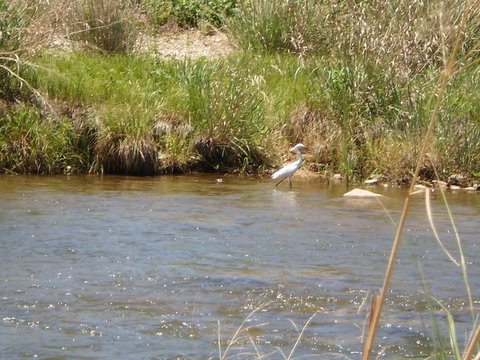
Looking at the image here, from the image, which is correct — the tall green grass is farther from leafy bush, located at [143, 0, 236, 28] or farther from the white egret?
leafy bush, located at [143, 0, 236, 28]

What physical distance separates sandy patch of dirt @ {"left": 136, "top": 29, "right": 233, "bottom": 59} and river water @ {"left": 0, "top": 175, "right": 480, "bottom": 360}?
15.0 ft

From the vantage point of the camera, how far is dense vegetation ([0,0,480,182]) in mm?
11258

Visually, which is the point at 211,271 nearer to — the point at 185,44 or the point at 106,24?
the point at 106,24

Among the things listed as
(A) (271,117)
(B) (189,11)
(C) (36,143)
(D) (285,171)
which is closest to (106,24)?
(B) (189,11)

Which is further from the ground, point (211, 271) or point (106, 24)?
point (106, 24)

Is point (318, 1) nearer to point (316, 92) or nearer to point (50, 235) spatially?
point (316, 92)

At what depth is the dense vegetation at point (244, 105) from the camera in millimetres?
11258

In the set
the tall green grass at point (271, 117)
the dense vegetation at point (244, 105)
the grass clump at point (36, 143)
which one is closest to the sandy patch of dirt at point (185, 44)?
the dense vegetation at point (244, 105)

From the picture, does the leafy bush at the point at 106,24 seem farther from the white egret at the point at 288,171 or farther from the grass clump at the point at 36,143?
the white egret at the point at 288,171

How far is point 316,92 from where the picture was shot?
40.4 ft

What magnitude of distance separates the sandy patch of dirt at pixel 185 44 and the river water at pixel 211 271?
4.58m

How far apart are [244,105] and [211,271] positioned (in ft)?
17.5

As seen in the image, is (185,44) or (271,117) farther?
(185,44)

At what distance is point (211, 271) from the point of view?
6.83 metres
